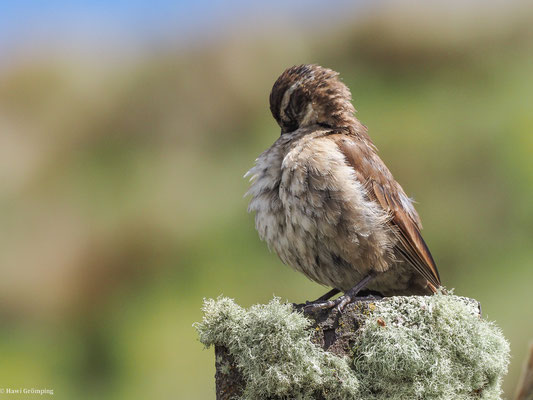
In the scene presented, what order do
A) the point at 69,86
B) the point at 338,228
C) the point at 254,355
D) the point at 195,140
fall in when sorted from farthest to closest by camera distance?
1. the point at 69,86
2. the point at 195,140
3. the point at 338,228
4. the point at 254,355

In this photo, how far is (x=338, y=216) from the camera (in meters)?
3.75

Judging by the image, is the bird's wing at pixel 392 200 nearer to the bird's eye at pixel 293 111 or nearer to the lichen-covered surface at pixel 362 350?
the bird's eye at pixel 293 111

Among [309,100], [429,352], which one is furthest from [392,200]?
[429,352]

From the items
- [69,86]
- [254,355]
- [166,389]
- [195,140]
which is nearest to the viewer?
[254,355]

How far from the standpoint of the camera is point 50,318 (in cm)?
752

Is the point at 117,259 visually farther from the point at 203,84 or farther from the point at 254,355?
the point at 254,355

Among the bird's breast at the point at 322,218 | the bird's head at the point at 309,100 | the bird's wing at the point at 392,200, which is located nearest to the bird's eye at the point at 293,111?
the bird's head at the point at 309,100

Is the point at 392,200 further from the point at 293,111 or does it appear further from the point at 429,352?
the point at 429,352

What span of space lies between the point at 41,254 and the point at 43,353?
1080 millimetres

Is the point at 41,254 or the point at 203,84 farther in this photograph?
the point at 203,84

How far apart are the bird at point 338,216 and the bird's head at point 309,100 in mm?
50

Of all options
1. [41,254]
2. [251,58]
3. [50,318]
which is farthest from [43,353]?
[251,58]

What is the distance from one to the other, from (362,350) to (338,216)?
0.97 m

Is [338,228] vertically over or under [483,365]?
over
